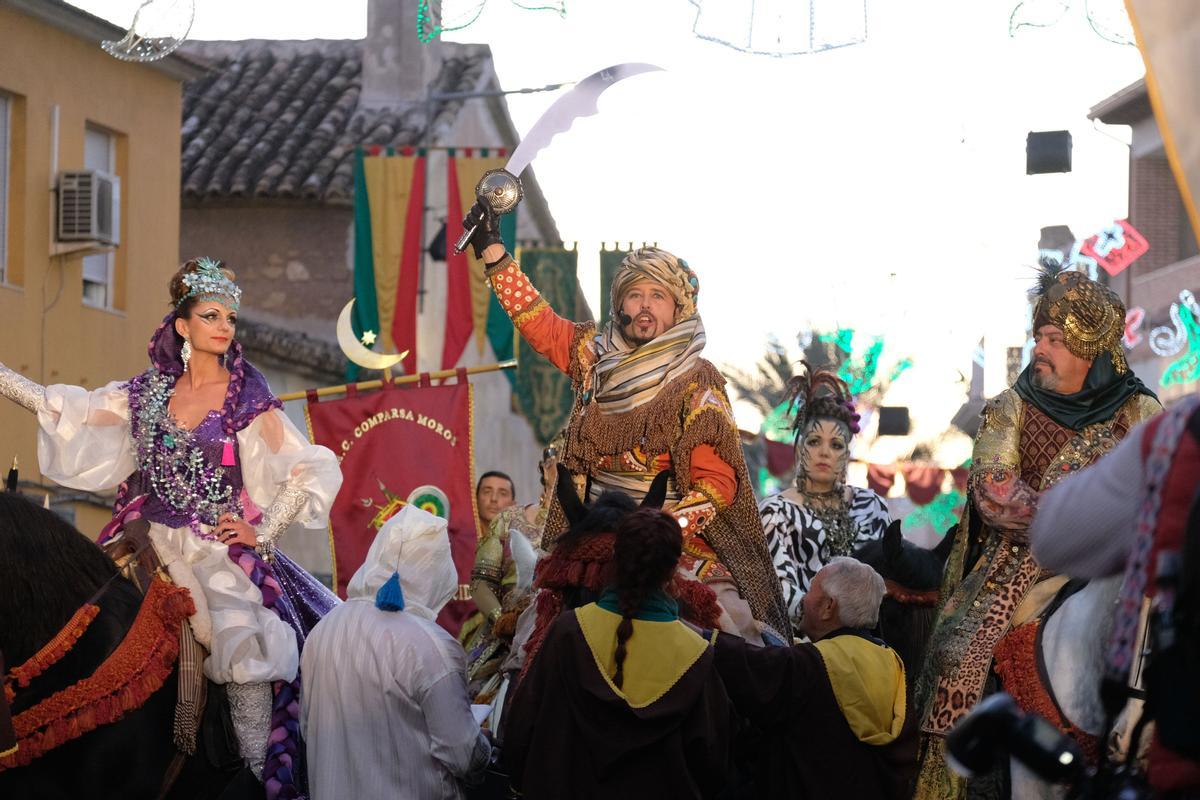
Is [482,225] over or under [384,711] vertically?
over

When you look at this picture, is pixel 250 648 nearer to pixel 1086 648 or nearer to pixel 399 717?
pixel 399 717

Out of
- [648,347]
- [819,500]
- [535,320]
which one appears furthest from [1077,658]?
[819,500]

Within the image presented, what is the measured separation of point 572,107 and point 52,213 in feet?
45.0

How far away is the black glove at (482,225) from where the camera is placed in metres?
8.09

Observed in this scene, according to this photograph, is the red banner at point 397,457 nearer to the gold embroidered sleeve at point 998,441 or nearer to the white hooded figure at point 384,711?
the white hooded figure at point 384,711

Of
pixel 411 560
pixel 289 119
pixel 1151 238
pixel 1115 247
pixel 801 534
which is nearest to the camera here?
pixel 411 560

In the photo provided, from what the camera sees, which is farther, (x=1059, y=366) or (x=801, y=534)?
(x=801, y=534)

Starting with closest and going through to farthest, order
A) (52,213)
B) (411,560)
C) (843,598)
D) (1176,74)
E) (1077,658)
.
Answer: (1176,74) < (1077,658) < (843,598) < (411,560) < (52,213)

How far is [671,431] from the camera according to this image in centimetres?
785

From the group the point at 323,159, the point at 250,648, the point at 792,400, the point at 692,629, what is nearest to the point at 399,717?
the point at 250,648

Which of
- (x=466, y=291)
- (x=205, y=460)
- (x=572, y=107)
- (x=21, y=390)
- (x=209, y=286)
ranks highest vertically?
(x=572, y=107)

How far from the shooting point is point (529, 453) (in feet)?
109

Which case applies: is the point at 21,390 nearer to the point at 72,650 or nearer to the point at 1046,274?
the point at 72,650

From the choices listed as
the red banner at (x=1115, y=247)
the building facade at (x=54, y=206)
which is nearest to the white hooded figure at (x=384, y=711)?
the building facade at (x=54, y=206)
